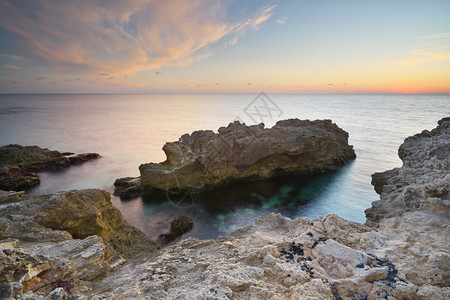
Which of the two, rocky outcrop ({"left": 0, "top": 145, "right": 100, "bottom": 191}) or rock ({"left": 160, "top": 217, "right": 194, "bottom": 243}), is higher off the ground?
rocky outcrop ({"left": 0, "top": 145, "right": 100, "bottom": 191})

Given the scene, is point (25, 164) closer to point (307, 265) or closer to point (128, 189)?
point (128, 189)

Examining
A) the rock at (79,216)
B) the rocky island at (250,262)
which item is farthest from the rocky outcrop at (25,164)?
the rocky island at (250,262)

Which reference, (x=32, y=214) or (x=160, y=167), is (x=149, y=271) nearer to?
(x=32, y=214)

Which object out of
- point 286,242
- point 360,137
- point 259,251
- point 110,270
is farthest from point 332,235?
point 360,137

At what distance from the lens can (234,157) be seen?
23.3m

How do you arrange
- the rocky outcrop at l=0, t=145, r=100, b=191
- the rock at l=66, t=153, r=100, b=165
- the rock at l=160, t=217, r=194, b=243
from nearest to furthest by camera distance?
1. the rock at l=160, t=217, r=194, b=243
2. the rocky outcrop at l=0, t=145, r=100, b=191
3. the rock at l=66, t=153, r=100, b=165

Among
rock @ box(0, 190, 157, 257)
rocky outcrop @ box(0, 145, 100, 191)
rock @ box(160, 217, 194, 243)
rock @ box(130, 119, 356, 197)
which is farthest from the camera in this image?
rocky outcrop @ box(0, 145, 100, 191)

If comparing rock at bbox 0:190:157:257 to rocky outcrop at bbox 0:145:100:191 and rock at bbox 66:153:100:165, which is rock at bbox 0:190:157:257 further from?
rock at bbox 66:153:100:165

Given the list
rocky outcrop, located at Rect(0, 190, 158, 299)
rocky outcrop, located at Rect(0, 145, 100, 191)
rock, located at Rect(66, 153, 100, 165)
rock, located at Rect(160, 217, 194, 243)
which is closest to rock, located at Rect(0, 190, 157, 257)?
rocky outcrop, located at Rect(0, 190, 158, 299)

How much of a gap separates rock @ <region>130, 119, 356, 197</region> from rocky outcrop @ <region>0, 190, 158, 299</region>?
12884 mm

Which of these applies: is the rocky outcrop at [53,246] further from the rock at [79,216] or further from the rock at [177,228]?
the rock at [177,228]

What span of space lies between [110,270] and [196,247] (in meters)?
2.00

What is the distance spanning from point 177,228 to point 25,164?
24222 mm

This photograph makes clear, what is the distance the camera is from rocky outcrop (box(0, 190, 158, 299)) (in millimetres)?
3824
